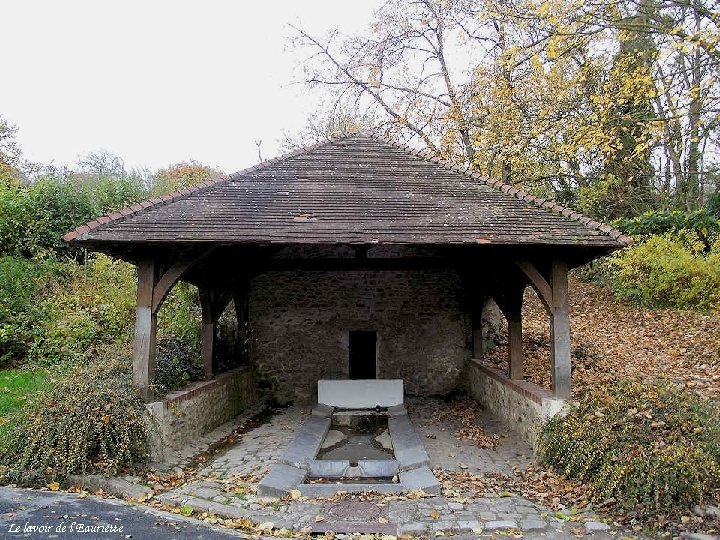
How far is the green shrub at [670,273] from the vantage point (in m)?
11.8

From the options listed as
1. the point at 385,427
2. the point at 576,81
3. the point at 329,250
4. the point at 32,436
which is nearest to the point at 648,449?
the point at 385,427

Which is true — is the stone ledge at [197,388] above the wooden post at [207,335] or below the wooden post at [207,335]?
below

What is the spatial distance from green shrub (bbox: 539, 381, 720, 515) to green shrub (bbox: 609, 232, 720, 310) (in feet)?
24.3

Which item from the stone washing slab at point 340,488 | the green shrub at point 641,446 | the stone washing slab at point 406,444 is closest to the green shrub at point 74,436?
the stone washing slab at point 340,488

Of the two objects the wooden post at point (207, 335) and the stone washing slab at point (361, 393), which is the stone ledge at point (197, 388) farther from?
the stone washing slab at point (361, 393)

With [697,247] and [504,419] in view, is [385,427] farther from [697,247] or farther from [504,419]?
[697,247]

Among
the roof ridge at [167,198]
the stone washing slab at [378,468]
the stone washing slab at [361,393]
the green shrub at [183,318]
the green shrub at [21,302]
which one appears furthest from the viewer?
the green shrub at [21,302]

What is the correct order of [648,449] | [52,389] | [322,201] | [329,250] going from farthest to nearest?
[329,250] < [322,201] < [52,389] < [648,449]

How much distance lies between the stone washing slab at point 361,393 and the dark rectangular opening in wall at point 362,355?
116cm

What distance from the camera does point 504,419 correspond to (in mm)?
7777

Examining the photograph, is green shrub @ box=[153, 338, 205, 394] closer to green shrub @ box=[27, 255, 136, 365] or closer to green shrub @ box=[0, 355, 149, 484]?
green shrub @ box=[0, 355, 149, 484]

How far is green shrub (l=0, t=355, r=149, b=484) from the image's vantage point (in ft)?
17.1

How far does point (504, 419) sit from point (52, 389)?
5.82 m

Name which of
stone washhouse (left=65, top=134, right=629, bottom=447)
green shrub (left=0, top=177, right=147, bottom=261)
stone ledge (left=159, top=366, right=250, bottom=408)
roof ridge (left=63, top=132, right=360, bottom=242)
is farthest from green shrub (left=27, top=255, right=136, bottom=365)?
roof ridge (left=63, top=132, right=360, bottom=242)
